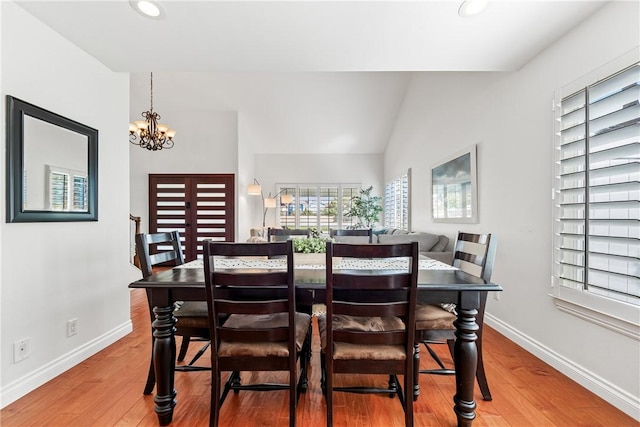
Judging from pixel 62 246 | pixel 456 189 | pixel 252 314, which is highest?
pixel 456 189

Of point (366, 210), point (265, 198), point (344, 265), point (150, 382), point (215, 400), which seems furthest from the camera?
point (265, 198)

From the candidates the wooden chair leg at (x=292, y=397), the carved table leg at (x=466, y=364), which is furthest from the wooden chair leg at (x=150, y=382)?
the carved table leg at (x=466, y=364)

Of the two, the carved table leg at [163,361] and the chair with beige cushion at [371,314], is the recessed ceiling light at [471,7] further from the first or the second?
the carved table leg at [163,361]

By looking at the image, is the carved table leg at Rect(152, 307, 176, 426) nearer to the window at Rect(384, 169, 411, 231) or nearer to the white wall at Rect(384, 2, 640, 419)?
the white wall at Rect(384, 2, 640, 419)

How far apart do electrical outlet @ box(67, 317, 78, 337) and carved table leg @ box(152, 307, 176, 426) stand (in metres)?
1.14

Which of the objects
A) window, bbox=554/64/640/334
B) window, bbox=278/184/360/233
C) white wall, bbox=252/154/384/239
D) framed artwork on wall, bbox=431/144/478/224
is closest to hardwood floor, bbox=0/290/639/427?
window, bbox=554/64/640/334

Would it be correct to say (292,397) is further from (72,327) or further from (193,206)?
(193,206)

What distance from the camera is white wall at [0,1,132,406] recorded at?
1792 mm

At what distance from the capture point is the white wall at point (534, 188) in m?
1.72

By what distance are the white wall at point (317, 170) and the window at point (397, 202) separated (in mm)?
578

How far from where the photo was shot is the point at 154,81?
541 centimetres

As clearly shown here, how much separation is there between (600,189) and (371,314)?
1598 millimetres

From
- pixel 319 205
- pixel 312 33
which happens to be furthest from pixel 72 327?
pixel 319 205

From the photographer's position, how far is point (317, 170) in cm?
777
